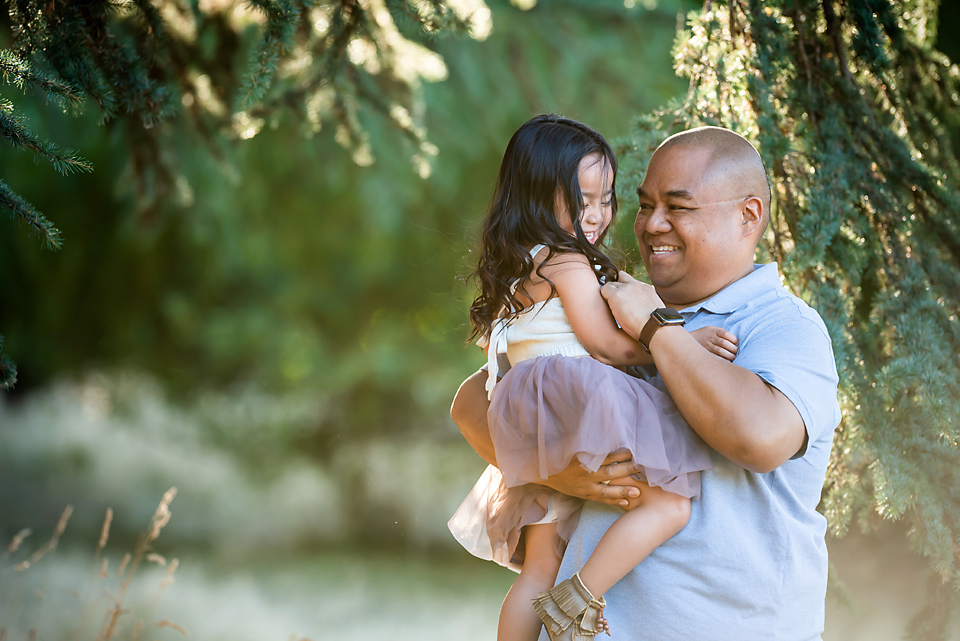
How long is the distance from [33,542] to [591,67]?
252 inches

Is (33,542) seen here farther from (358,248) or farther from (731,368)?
(731,368)

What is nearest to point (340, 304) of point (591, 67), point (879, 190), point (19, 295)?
point (19, 295)

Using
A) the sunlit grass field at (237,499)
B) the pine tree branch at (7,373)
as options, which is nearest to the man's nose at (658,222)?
the pine tree branch at (7,373)

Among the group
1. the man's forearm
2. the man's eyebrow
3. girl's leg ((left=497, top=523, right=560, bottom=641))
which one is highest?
the man's eyebrow

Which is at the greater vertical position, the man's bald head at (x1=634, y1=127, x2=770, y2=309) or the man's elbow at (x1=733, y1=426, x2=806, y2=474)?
the man's bald head at (x1=634, y1=127, x2=770, y2=309)

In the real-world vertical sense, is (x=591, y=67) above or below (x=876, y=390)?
above

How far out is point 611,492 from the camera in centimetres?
143

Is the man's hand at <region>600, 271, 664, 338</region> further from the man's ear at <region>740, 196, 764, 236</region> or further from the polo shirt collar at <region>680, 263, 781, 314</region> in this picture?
the man's ear at <region>740, 196, 764, 236</region>

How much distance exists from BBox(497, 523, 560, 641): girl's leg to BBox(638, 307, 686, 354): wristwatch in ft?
1.51

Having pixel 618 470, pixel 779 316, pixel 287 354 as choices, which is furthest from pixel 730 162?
pixel 287 354

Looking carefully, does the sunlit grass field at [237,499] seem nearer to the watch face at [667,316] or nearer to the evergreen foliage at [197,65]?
the evergreen foliage at [197,65]

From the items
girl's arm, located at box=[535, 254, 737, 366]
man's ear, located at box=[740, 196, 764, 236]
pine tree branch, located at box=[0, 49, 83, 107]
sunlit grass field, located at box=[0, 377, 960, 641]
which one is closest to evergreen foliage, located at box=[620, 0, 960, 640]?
man's ear, located at box=[740, 196, 764, 236]

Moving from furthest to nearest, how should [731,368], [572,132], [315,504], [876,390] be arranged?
[315,504], [876,390], [572,132], [731,368]

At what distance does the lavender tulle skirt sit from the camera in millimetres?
1366
